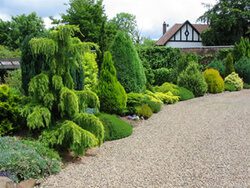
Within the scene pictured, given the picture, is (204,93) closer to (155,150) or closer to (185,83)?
(185,83)

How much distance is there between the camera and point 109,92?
9805mm

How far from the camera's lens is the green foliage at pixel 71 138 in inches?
252

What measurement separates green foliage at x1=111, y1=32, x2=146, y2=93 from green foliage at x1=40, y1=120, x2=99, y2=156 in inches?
224

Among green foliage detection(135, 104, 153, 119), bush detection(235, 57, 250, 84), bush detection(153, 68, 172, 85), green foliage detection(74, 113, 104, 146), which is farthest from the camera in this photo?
bush detection(235, 57, 250, 84)

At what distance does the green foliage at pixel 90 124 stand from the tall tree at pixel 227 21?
28851 millimetres

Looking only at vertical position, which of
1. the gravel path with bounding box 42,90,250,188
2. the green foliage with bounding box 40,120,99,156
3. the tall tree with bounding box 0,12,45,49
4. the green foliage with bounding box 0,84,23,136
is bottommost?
the gravel path with bounding box 42,90,250,188

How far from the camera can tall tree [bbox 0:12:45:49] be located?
142 ft

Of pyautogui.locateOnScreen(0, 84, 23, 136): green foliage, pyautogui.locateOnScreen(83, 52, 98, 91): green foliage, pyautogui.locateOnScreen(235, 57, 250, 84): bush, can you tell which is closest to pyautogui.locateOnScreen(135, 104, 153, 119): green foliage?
pyautogui.locateOnScreen(83, 52, 98, 91): green foliage

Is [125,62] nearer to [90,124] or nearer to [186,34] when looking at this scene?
[90,124]

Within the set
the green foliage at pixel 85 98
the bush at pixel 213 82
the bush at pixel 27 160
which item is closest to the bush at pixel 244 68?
the bush at pixel 213 82

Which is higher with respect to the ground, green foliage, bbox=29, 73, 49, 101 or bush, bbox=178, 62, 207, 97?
green foliage, bbox=29, 73, 49, 101

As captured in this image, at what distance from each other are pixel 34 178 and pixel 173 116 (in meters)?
6.18

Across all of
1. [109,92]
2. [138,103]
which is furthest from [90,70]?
[109,92]

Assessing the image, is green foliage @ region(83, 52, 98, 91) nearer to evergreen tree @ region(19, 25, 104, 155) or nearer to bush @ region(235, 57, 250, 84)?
evergreen tree @ region(19, 25, 104, 155)
